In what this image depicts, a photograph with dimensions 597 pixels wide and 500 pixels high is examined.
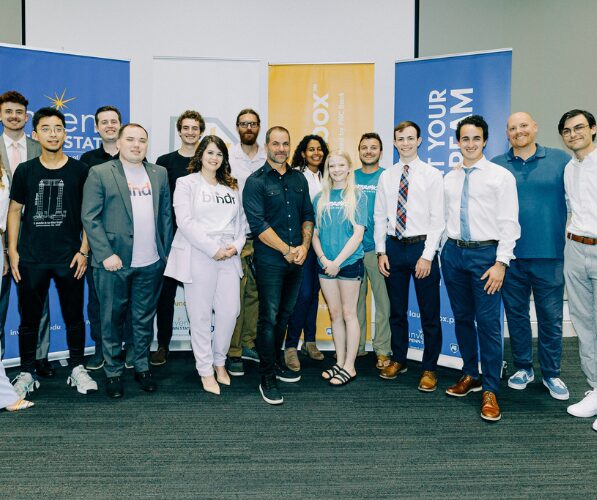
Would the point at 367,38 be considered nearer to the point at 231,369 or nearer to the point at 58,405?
the point at 231,369

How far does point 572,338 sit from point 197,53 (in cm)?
436

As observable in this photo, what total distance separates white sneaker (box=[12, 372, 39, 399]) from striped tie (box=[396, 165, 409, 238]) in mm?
2540

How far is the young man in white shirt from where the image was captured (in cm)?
325

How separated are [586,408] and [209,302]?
2.33 metres

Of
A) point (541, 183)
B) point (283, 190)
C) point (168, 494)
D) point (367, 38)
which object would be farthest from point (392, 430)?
point (367, 38)

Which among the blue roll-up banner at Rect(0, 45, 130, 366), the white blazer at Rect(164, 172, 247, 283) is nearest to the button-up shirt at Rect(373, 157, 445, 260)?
the white blazer at Rect(164, 172, 247, 283)

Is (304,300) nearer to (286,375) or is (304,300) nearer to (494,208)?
(286,375)

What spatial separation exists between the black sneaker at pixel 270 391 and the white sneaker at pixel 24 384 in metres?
1.46

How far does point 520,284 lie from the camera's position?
3.33 meters

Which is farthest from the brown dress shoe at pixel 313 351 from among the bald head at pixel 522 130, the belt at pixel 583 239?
the bald head at pixel 522 130

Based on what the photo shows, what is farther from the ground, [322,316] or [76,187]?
[76,187]

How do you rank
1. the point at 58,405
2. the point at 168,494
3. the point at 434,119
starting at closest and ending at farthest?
the point at 168,494 < the point at 58,405 < the point at 434,119

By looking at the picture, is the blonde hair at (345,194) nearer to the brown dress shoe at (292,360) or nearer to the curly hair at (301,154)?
the curly hair at (301,154)

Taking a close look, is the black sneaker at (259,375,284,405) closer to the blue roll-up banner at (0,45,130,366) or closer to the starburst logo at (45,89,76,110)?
the blue roll-up banner at (0,45,130,366)
